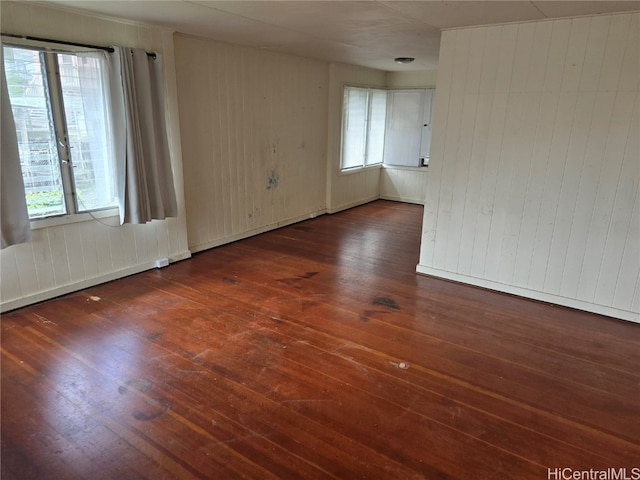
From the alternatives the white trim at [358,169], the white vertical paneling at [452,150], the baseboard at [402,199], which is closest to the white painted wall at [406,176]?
the baseboard at [402,199]

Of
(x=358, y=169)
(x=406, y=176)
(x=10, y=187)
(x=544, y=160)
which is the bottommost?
(x=406, y=176)

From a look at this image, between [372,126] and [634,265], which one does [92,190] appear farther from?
[372,126]

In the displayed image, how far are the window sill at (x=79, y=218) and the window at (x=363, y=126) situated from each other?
155 inches

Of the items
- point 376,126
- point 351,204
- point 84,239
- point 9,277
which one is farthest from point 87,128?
point 376,126

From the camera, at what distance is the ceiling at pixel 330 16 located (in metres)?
2.89

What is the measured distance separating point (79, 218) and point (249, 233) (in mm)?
2152

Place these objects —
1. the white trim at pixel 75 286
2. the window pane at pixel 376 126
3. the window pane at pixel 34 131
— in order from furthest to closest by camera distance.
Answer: the window pane at pixel 376 126 → the white trim at pixel 75 286 → the window pane at pixel 34 131

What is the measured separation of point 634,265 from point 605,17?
185 centimetres

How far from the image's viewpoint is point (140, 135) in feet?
12.2

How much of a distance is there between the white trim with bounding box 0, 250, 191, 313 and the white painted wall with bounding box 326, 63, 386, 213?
10.0ft

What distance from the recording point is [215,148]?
4.71 metres

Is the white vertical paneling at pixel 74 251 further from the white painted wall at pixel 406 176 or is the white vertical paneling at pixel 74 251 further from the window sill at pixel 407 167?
the window sill at pixel 407 167

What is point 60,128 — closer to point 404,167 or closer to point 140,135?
point 140,135

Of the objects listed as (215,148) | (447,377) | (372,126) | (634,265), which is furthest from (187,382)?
(372,126)
